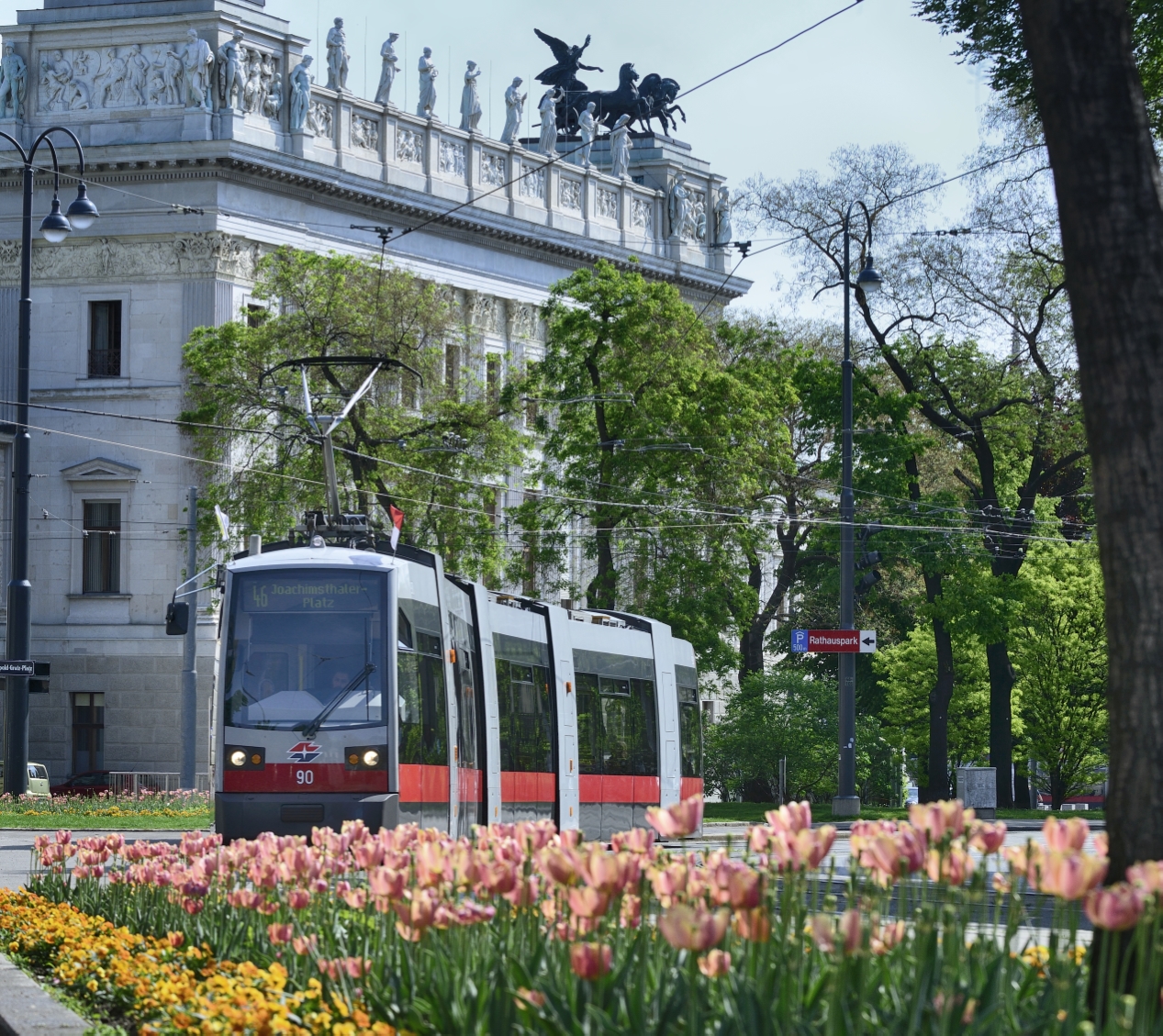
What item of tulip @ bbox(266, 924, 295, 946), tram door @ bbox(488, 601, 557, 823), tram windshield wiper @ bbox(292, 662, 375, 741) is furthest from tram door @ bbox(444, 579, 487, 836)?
tulip @ bbox(266, 924, 295, 946)

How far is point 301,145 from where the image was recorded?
56.7 meters

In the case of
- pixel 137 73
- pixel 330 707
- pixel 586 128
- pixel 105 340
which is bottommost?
pixel 330 707

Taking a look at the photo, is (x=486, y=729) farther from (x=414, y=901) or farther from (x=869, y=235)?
(x=869, y=235)

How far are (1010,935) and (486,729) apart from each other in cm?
1747

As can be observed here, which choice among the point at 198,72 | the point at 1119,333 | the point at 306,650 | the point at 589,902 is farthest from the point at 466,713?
the point at 198,72

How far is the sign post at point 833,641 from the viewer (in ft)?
116

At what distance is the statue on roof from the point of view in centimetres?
7300

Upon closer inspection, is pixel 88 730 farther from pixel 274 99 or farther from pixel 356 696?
pixel 356 696

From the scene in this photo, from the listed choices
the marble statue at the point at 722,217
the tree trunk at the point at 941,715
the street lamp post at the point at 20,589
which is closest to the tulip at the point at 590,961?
the street lamp post at the point at 20,589

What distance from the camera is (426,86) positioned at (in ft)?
206

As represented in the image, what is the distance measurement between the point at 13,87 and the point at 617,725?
35387 mm

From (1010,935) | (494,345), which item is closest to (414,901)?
(1010,935)

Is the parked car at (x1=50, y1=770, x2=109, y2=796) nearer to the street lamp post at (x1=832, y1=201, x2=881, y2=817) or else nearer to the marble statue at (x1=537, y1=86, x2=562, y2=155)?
the street lamp post at (x1=832, y1=201, x2=881, y2=817)

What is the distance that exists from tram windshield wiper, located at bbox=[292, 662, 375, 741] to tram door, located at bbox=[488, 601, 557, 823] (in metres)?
4.37
